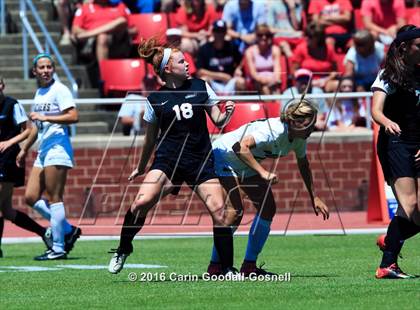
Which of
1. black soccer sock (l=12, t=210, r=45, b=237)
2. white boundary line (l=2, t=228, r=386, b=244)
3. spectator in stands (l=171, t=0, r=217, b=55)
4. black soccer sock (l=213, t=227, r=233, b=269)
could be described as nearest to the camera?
black soccer sock (l=213, t=227, r=233, b=269)

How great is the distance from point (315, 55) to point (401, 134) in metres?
10.8

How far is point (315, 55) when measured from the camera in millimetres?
20688

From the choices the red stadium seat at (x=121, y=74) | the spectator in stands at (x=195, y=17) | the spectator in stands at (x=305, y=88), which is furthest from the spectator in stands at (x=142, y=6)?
the spectator in stands at (x=305, y=88)

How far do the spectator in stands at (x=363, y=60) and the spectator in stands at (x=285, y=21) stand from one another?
1.67m

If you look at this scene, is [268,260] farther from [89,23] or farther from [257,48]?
[89,23]

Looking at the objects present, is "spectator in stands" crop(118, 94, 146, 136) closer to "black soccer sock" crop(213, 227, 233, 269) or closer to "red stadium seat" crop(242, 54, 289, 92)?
"red stadium seat" crop(242, 54, 289, 92)

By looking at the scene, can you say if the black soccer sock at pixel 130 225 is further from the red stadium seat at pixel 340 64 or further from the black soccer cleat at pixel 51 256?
the red stadium seat at pixel 340 64

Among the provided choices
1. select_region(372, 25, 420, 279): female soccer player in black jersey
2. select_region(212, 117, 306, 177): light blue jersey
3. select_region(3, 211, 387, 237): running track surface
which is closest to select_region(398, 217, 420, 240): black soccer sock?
select_region(372, 25, 420, 279): female soccer player in black jersey

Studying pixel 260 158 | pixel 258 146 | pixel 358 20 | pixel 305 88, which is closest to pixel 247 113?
pixel 305 88

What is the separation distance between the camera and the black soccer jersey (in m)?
10.3

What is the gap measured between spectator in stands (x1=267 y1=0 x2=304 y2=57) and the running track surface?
376cm

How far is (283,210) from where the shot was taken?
20.1 meters

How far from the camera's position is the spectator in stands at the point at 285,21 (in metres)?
21.9

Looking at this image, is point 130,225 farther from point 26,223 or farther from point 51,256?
point 26,223
